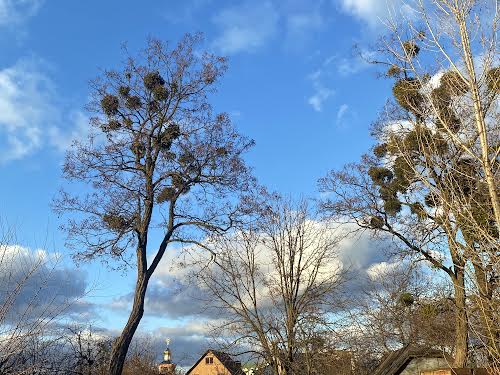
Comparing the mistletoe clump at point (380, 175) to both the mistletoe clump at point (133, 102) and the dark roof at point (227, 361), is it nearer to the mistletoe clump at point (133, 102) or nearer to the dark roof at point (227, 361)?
the mistletoe clump at point (133, 102)

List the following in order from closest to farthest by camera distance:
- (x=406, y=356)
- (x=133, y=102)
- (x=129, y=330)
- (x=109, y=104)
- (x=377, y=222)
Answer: (x=129, y=330) < (x=109, y=104) < (x=133, y=102) < (x=377, y=222) < (x=406, y=356)

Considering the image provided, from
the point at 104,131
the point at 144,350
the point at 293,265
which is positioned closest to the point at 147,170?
the point at 104,131

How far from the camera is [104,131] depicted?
1692 cm

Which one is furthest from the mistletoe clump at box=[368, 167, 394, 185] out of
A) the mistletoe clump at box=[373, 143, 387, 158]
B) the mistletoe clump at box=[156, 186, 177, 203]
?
the mistletoe clump at box=[156, 186, 177, 203]

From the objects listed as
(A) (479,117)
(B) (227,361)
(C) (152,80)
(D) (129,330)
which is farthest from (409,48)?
(B) (227,361)

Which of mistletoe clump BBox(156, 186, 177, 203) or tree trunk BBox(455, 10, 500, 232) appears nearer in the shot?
tree trunk BBox(455, 10, 500, 232)

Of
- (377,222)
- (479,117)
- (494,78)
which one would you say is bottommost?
(479,117)

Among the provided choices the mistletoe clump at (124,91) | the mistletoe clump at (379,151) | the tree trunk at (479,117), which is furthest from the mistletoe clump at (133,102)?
the tree trunk at (479,117)

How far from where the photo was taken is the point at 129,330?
554 inches

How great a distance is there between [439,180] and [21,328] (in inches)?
202

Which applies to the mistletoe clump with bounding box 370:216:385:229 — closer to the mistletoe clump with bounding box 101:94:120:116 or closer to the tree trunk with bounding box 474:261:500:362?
the mistletoe clump with bounding box 101:94:120:116

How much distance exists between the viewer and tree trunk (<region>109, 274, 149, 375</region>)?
1353 cm

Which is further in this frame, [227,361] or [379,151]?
[227,361]

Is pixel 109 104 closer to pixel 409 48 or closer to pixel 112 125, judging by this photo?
pixel 112 125
